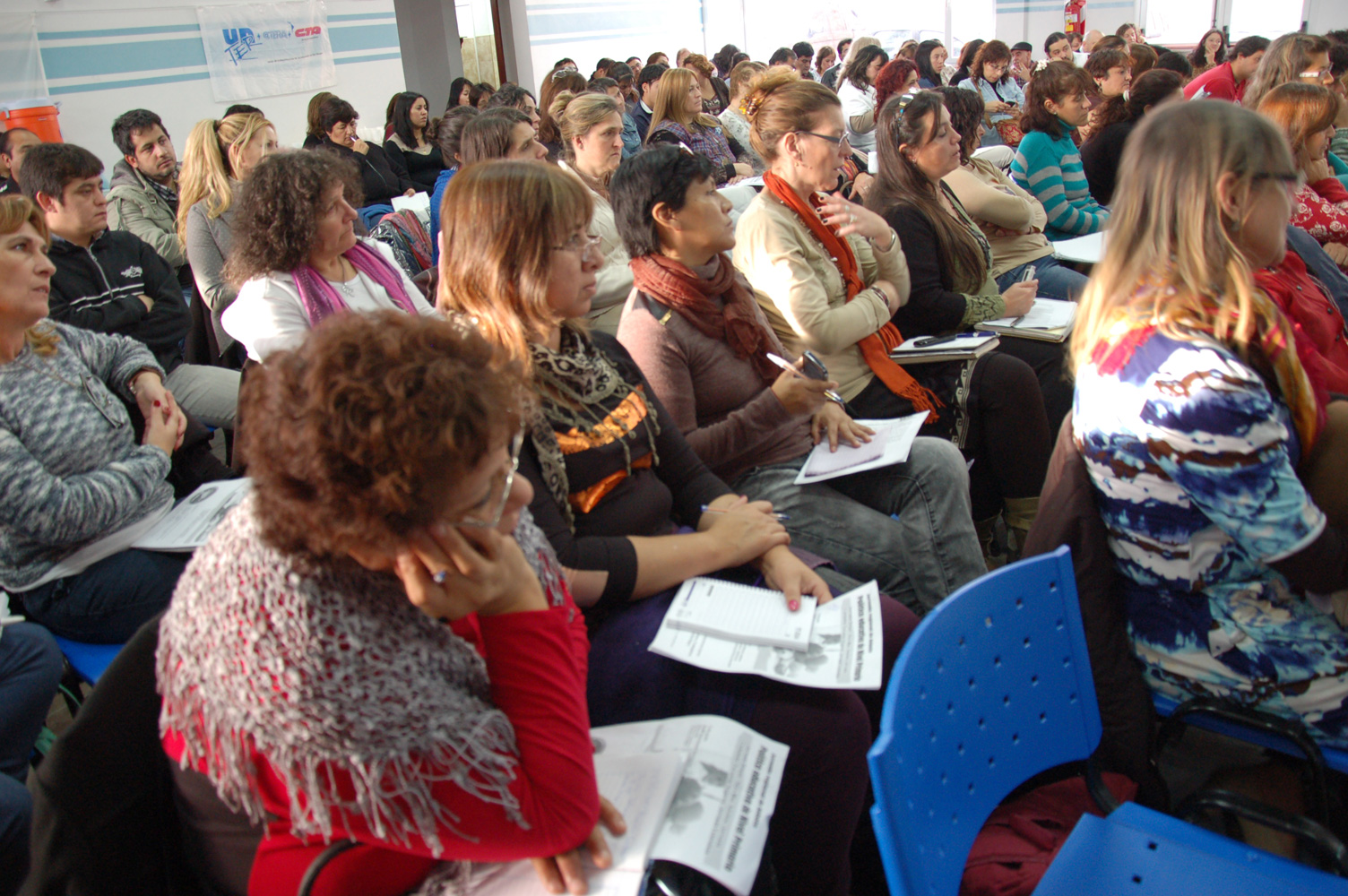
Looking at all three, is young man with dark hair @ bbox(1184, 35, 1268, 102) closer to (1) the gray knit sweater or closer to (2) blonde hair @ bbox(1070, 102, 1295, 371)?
(2) blonde hair @ bbox(1070, 102, 1295, 371)

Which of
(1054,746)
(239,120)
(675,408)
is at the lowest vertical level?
(1054,746)

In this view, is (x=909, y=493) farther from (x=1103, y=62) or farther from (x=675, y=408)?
(x=1103, y=62)

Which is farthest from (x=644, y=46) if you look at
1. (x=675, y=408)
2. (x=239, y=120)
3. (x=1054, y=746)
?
(x=1054, y=746)

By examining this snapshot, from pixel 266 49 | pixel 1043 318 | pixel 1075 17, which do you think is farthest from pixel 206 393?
pixel 1075 17

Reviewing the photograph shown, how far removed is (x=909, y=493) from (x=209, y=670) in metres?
1.59

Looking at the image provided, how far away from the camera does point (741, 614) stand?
1447mm

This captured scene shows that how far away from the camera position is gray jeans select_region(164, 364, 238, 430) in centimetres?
296

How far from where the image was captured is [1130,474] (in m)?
1.35

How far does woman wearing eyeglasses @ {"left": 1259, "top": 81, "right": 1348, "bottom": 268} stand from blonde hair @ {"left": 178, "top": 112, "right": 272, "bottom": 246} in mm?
4132

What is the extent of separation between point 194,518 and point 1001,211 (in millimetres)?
2957

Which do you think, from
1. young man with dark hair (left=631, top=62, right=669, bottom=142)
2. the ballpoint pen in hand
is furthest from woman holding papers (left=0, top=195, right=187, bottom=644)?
young man with dark hair (left=631, top=62, right=669, bottom=142)

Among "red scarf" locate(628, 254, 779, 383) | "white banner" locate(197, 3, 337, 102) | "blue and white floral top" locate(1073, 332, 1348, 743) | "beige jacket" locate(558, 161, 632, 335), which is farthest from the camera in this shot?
"white banner" locate(197, 3, 337, 102)

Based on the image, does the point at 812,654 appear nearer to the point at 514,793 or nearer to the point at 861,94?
the point at 514,793

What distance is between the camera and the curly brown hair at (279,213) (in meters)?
2.44
